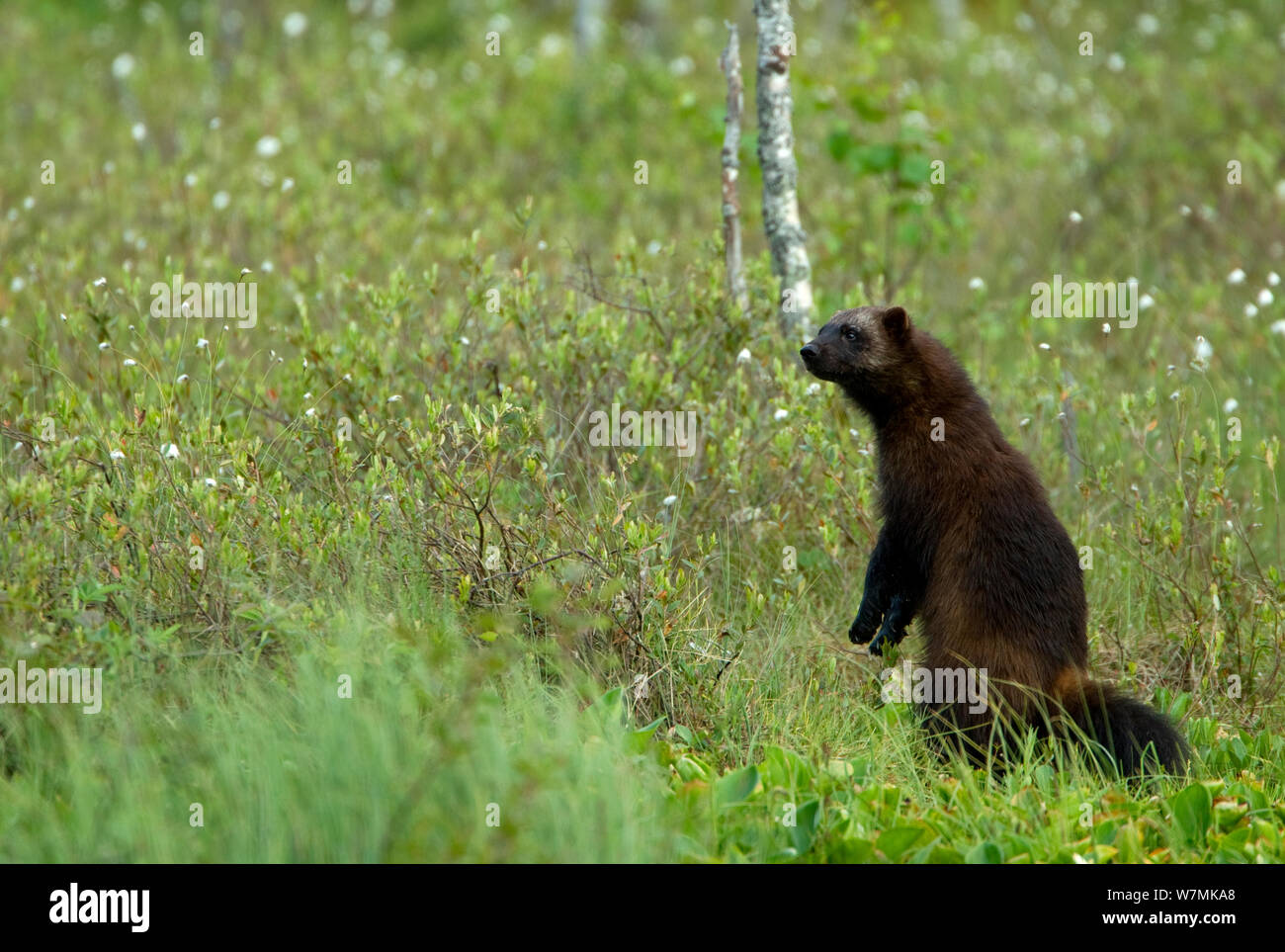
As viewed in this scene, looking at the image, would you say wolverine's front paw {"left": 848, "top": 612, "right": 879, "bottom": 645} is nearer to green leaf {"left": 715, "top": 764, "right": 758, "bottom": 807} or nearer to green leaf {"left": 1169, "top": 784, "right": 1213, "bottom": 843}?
green leaf {"left": 715, "top": 764, "right": 758, "bottom": 807}

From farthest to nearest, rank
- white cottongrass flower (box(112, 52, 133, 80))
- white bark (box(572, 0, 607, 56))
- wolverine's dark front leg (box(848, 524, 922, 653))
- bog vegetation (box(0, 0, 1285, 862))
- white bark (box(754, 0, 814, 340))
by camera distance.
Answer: white bark (box(572, 0, 607, 56)) → white cottongrass flower (box(112, 52, 133, 80)) → white bark (box(754, 0, 814, 340)) → wolverine's dark front leg (box(848, 524, 922, 653)) → bog vegetation (box(0, 0, 1285, 862))

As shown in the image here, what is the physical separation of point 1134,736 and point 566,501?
237cm

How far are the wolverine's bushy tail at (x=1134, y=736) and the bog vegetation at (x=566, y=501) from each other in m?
0.11

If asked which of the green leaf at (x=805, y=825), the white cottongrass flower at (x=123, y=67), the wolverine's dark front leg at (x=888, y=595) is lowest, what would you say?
the green leaf at (x=805, y=825)

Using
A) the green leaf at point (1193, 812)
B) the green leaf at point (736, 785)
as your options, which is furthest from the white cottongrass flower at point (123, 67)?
the green leaf at point (1193, 812)

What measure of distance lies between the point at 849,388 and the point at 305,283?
3.93 m

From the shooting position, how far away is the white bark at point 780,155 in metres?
7.06

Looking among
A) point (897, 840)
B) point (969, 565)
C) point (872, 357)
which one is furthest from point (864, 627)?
point (897, 840)

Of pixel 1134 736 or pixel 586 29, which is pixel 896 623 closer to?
pixel 1134 736

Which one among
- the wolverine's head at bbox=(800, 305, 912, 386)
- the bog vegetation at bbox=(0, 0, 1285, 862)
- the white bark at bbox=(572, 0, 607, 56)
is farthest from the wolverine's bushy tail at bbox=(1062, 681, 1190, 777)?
the white bark at bbox=(572, 0, 607, 56)

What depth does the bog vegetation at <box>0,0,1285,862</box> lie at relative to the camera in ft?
12.8

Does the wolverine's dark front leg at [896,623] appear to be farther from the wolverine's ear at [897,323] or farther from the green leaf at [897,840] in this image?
the green leaf at [897,840]

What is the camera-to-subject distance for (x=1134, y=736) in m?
4.58
